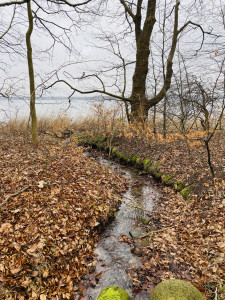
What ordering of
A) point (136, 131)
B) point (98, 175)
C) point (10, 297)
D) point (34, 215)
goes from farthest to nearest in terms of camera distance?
point (136, 131)
point (98, 175)
point (34, 215)
point (10, 297)

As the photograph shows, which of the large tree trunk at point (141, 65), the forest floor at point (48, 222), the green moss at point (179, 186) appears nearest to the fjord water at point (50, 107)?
the large tree trunk at point (141, 65)

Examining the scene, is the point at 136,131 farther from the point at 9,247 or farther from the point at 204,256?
the point at 9,247

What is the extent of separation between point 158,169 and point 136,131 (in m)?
3.39

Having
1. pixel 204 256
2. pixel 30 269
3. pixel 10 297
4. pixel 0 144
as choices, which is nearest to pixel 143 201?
pixel 204 256

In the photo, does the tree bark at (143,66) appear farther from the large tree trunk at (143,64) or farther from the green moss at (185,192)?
the green moss at (185,192)

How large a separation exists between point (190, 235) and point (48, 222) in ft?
10.5

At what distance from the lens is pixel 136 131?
1075cm

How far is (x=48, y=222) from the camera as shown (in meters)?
4.09

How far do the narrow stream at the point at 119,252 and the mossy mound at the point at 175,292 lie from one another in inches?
28.1

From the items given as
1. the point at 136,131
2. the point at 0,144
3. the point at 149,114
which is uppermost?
the point at 149,114

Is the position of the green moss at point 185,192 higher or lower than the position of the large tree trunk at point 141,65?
lower

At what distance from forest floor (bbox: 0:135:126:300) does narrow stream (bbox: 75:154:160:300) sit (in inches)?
8.9

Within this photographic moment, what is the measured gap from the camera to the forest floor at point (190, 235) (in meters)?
3.46

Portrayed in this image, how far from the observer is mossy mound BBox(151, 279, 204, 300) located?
264 centimetres
